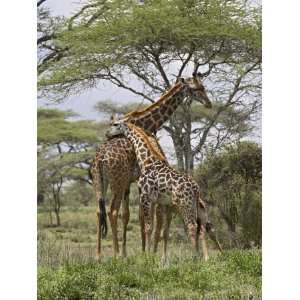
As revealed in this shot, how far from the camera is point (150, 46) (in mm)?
6383

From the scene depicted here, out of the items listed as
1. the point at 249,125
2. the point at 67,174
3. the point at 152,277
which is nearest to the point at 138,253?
the point at 152,277

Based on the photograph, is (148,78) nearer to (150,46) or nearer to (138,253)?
(150,46)

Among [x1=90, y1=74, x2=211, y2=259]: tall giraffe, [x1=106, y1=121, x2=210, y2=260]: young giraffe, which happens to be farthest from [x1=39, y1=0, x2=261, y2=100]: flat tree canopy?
[x1=106, y1=121, x2=210, y2=260]: young giraffe

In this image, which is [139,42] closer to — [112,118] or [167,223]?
[112,118]

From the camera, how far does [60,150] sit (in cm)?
632

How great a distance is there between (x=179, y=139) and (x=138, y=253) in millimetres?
818

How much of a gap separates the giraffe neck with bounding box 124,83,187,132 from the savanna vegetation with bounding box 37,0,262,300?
6 cm

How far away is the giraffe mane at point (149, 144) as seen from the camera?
617 centimetres

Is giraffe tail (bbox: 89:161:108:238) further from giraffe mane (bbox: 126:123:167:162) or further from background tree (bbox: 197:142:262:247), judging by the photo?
background tree (bbox: 197:142:262:247)

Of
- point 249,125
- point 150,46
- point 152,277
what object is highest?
point 150,46

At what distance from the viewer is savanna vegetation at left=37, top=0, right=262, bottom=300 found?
622 centimetres

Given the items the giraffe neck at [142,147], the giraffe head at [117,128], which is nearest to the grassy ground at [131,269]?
the giraffe neck at [142,147]

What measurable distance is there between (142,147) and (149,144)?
0.05 meters

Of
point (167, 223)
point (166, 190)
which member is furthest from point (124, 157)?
point (167, 223)
